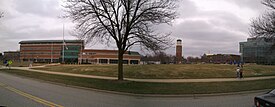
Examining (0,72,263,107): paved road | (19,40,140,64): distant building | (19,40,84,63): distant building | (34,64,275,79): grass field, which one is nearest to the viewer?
(0,72,263,107): paved road

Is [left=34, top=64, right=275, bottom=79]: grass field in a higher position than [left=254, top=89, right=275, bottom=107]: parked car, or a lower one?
lower

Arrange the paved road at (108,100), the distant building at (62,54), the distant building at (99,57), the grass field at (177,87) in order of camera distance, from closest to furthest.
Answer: the paved road at (108,100), the grass field at (177,87), the distant building at (99,57), the distant building at (62,54)

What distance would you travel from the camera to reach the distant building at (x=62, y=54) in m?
105

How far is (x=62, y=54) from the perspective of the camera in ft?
392

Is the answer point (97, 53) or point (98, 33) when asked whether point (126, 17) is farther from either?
point (97, 53)

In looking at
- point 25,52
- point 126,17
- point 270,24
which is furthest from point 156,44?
point 25,52

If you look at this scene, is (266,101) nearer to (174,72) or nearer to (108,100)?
(108,100)

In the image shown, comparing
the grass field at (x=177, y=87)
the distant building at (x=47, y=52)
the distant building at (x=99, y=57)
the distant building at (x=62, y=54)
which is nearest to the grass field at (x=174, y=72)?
the grass field at (x=177, y=87)

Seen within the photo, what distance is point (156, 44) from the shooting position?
17.1 meters

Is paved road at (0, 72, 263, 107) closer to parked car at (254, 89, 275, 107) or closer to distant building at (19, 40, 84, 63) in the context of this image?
parked car at (254, 89, 275, 107)

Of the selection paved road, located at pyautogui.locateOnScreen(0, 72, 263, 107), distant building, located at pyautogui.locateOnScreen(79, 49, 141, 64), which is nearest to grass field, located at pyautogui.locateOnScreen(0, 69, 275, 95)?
paved road, located at pyautogui.locateOnScreen(0, 72, 263, 107)

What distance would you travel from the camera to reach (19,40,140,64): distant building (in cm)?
10506

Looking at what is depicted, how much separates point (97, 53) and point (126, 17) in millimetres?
88623

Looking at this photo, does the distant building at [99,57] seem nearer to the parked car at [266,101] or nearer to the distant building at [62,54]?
the distant building at [62,54]
